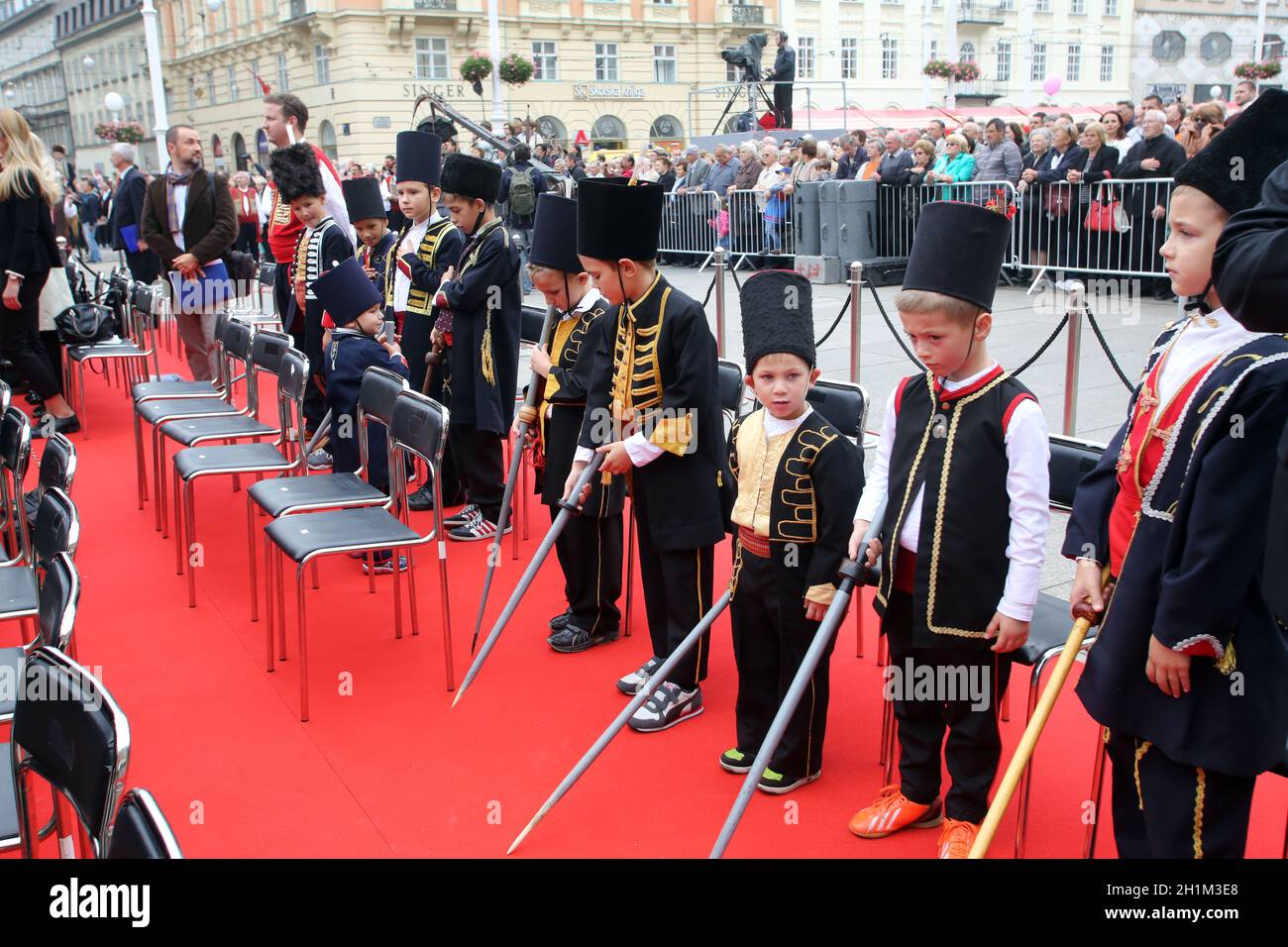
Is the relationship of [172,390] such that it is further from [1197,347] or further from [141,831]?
[1197,347]

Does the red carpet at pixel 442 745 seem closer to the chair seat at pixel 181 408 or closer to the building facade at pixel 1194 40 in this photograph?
the chair seat at pixel 181 408

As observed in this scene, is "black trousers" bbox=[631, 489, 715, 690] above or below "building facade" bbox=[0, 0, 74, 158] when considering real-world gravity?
below

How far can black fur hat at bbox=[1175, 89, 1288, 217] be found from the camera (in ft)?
7.04

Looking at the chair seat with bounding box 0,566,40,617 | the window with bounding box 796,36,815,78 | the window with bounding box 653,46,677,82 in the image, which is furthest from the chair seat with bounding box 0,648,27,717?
the window with bounding box 796,36,815,78

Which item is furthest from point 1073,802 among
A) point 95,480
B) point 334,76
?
point 334,76

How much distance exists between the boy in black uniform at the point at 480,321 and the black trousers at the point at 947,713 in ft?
9.90

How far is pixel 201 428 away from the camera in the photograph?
5.95m

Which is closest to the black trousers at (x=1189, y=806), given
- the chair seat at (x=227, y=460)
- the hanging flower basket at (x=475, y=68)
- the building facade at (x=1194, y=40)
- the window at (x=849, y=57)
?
the chair seat at (x=227, y=460)

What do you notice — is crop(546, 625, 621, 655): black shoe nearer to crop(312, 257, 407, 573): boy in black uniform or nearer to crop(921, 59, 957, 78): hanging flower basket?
crop(312, 257, 407, 573): boy in black uniform

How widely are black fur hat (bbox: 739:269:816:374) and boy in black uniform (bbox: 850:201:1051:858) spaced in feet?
1.15

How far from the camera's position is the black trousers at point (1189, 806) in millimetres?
2258

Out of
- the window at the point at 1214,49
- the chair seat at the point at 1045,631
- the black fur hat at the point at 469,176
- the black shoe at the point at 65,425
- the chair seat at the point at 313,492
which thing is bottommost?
the black shoe at the point at 65,425

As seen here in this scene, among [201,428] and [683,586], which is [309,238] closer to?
[201,428]
